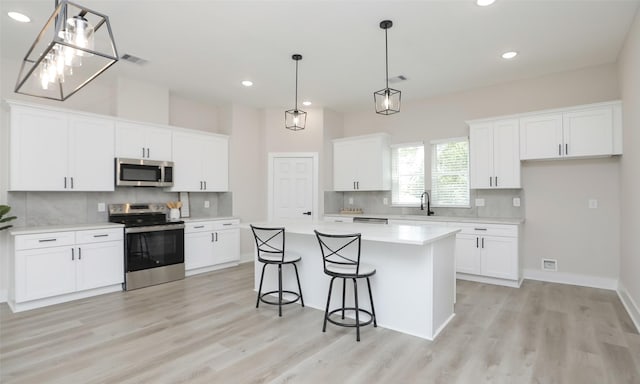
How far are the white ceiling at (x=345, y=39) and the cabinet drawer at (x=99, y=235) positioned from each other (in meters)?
2.12

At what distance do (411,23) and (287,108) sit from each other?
3.35 m

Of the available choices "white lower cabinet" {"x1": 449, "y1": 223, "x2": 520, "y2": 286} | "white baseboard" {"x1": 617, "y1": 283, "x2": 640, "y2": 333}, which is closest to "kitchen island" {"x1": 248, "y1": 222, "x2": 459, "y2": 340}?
"white lower cabinet" {"x1": 449, "y1": 223, "x2": 520, "y2": 286}

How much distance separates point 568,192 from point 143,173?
19.3ft

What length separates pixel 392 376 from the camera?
2.32 m

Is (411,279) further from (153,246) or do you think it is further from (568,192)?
(153,246)

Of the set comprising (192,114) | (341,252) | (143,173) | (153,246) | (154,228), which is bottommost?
(153,246)

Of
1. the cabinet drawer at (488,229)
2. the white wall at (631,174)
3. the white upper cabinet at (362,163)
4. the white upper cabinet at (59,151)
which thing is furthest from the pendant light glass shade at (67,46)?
the cabinet drawer at (488,229)

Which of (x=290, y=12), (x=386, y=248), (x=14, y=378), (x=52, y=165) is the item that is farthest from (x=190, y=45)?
(x=14, y=378)

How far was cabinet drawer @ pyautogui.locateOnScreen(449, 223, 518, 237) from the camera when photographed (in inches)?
174

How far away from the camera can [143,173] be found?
4.82 metres

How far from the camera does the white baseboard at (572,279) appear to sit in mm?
4285

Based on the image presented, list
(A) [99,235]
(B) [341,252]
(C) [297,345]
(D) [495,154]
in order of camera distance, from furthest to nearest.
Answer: (D) [495,154] < (A) [99,235] < (B) [341,252] < (C) [297,345]

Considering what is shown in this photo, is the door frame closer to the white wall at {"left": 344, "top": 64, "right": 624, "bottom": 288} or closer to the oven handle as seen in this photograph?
the oven handle

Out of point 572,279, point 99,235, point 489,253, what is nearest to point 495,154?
point 489,253
